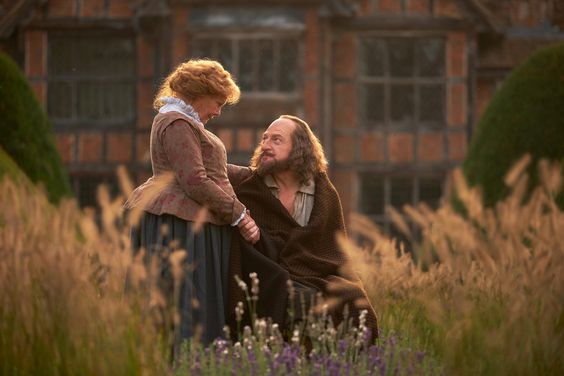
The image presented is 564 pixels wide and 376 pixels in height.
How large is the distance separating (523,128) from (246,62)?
8.68 metres

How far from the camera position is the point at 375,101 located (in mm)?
18250

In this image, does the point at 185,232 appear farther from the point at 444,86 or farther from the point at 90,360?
the point at 444,86

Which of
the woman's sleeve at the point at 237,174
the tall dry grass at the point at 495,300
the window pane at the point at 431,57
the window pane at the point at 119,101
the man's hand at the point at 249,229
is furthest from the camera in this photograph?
the window pane at the point at 119,101

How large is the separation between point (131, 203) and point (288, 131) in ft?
2.92

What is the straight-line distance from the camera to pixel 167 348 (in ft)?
14.0

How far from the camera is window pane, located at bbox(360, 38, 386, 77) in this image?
18.1m

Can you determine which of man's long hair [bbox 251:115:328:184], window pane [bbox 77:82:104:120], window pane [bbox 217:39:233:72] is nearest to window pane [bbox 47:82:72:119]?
window pane [bbox 77:82:104:120]

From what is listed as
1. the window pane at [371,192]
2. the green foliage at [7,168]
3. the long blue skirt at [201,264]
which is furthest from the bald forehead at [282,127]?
the window pane at [371,192]

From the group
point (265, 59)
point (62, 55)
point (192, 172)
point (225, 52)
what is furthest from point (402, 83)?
point (192, 172)

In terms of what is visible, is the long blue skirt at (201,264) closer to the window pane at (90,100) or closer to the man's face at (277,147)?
the man's face at (277,147)

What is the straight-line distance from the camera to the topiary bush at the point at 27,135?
9609 mm

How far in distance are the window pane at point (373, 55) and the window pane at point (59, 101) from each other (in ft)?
16.7

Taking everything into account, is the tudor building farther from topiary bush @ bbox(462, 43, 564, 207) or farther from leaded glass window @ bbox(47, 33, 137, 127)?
topiary bush @ bbox(462, 43, 564, 207)

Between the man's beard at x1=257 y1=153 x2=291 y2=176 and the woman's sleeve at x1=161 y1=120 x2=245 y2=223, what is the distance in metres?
0.36
